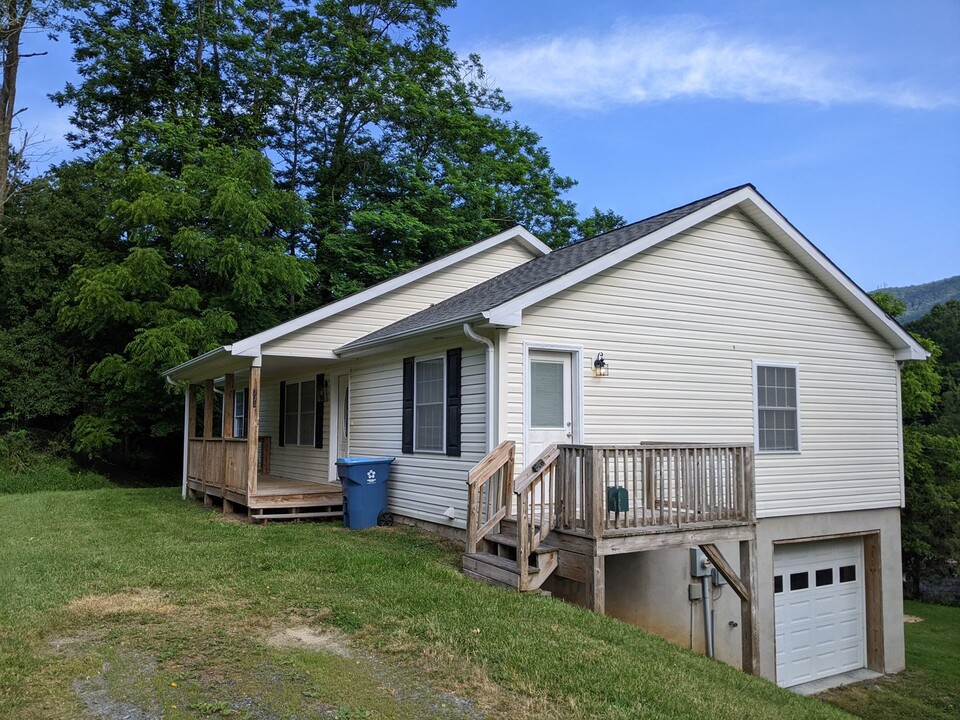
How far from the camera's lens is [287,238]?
2652cm

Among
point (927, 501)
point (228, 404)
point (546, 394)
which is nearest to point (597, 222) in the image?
point (927, 501)

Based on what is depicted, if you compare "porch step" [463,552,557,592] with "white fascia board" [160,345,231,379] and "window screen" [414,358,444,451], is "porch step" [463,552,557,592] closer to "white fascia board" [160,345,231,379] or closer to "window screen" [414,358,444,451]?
"window screen" [414,358,444,451]

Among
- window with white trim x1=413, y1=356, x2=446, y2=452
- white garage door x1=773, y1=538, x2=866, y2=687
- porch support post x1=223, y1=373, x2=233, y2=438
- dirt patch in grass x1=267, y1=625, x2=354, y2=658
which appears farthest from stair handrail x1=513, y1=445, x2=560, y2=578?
porch support post x1=223, y1=373, x2=233, y2=438

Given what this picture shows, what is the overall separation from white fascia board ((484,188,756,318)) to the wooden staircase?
1.62 m

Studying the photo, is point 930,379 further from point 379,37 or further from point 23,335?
point 23,335

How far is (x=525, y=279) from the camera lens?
10828 millimetres

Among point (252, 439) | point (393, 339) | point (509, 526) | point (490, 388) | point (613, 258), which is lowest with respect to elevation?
point (509, 526)

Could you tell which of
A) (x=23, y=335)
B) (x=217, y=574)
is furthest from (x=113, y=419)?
(x=217, y=574)

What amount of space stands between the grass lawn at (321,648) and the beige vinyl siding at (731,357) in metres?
3.03

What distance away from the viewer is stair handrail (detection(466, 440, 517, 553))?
785 centimetres

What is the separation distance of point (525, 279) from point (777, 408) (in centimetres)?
437

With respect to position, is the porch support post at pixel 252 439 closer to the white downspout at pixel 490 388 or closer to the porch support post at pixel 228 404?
the porch support post at pixel 228 404

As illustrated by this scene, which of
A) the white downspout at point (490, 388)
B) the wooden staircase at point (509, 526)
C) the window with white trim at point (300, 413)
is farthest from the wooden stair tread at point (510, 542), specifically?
the window with white trim at point (300, 413)

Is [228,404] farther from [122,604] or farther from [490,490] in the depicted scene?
[122,604]
